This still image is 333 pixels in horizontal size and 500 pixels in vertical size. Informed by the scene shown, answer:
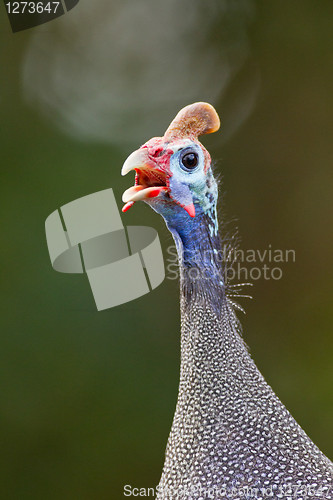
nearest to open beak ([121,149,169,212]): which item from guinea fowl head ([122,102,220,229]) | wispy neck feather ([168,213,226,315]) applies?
guinea fowl head ([122,102,220,229])

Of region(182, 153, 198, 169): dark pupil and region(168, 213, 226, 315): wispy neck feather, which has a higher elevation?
region(182, 153, 198, 169): dark pupil

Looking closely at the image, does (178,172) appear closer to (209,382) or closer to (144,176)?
(144,176)

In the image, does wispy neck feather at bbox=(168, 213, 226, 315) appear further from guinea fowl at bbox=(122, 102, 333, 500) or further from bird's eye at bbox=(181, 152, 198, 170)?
bird's eye at bbox=(181, 152, 198, 170)

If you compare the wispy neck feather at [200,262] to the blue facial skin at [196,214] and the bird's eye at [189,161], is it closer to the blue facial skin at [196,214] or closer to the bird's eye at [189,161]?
the blue facial skin at [196,214]

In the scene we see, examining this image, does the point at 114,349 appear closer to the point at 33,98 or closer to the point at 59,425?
the point at 59,425

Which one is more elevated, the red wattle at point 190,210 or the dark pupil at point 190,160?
the dark pupil at point 190,160

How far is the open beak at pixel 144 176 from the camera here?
1.69 metres

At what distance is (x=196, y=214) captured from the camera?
1.79 meters

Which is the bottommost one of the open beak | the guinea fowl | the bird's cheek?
the guinea fowl

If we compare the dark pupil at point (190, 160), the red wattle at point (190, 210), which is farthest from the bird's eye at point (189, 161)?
the red wattle at point (190, 210)

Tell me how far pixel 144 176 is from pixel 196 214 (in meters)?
0.19

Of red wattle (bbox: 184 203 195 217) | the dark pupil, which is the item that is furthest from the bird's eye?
red wattle (bbox: 184 203 195 217)

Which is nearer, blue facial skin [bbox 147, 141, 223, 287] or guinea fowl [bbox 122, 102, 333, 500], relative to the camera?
guinea fowl [bbox 122, 102, 333, 500]

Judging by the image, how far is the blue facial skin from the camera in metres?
1.74
